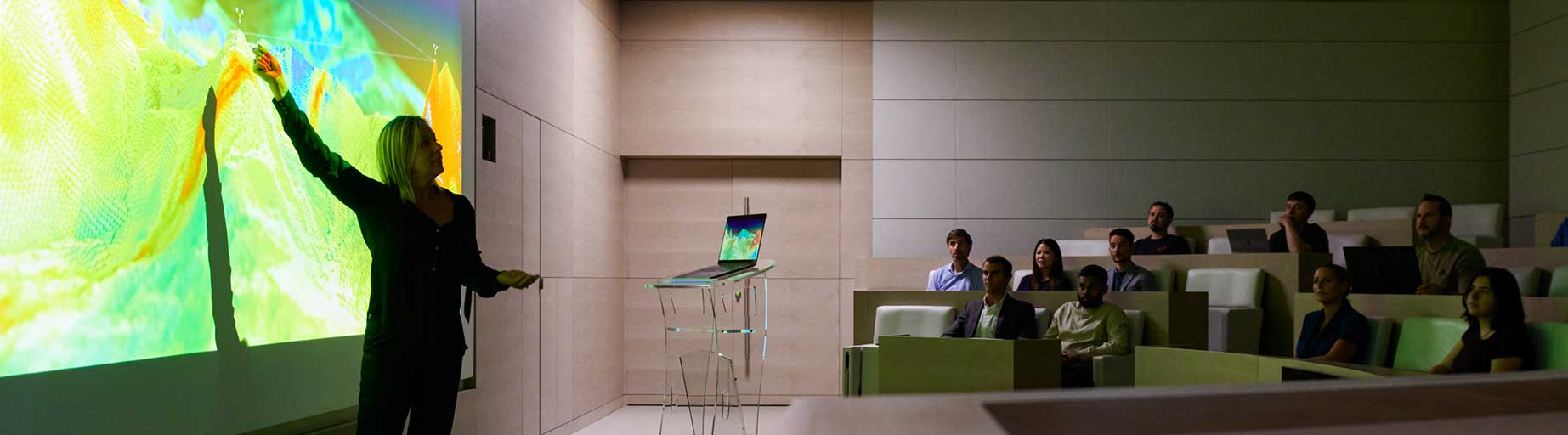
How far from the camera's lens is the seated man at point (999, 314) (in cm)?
491

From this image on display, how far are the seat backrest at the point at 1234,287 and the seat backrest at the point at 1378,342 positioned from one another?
104cm

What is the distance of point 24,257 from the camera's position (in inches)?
91.8

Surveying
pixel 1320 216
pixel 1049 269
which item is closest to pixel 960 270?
pixel 1049 269

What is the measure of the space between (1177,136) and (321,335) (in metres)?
6.12

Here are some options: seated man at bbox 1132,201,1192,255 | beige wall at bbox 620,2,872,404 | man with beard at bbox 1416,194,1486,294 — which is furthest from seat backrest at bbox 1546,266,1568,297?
beige wall at bbox 620,2,872,404

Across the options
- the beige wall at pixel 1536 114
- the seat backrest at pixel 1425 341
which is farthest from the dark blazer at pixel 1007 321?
the beige wall at pixel 1536 114

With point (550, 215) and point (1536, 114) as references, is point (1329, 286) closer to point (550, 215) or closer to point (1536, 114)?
point (550, 215)

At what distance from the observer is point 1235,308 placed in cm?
529

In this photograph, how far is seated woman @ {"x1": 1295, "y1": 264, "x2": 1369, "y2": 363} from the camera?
14.0ft

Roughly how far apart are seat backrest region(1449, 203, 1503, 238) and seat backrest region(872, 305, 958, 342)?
364cm

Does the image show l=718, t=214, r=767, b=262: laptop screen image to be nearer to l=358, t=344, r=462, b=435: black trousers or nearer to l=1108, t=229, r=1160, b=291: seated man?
l=358, t=344, r=462, b=435: black trousers

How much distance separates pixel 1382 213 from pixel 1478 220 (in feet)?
1.70

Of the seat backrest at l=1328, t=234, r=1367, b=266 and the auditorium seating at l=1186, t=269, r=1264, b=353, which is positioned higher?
the seat backrest at l=1328, t=234, r=1367, b=266

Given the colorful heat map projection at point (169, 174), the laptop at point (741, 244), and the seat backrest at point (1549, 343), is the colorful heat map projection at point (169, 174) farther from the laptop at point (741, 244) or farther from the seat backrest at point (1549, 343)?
the seat backrest at point (1549, 343)
